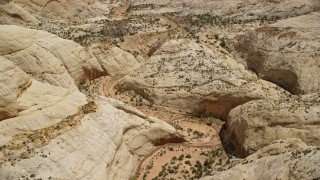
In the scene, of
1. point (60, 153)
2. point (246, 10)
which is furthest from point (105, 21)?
point (60, 153)

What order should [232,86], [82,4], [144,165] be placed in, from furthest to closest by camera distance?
[82,4]
[232,86]
[144,165]

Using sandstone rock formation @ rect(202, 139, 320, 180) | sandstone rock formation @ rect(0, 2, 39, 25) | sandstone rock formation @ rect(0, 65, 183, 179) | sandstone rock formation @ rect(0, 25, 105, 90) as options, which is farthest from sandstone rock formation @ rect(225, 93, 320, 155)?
sandstone rock formation @ rect(0, 2, 39, 25)

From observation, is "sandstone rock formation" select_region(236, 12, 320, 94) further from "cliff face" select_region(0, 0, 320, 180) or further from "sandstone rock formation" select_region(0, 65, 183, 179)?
"sandstone rock formation" select_region(0, 65, 183, 179)

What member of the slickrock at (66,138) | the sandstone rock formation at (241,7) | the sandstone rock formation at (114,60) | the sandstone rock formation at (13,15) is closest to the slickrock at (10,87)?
the slickrock at (66,138)

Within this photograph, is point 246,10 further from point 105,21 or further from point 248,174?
point 248,174

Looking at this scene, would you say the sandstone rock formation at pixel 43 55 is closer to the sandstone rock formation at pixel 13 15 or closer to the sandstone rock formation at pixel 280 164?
the sandstone rock formation at pixel 13 15

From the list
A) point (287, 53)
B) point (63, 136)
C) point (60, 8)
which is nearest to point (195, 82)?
point (287, 53)
